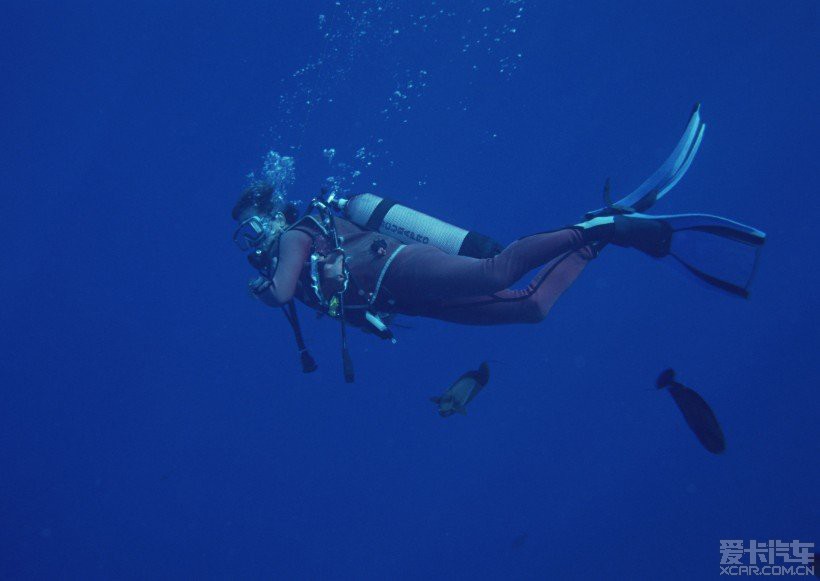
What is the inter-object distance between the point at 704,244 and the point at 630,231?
542 millimetres

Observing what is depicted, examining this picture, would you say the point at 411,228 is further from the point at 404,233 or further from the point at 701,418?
the point at 701,418

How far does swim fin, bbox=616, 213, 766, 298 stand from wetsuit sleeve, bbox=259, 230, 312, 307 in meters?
2.31

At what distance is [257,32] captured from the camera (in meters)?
10.3

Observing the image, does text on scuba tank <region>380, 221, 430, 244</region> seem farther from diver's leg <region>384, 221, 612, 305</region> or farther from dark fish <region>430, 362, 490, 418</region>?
dark fish <region>430, 362, 490, 418</region>

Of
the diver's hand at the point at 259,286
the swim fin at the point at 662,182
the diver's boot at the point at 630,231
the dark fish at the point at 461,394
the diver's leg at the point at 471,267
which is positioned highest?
the swim fin at the point at 662,182

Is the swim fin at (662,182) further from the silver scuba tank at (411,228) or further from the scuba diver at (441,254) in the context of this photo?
the silver scuba tank at (411,228)

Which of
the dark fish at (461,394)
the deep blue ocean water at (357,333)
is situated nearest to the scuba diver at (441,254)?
the dark fish at (461,394)

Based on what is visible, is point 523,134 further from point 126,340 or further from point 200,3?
point 126,340

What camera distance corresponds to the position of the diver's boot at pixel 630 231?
11.4 feet

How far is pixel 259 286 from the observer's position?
11.8 feet

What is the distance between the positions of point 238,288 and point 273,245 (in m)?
9.70

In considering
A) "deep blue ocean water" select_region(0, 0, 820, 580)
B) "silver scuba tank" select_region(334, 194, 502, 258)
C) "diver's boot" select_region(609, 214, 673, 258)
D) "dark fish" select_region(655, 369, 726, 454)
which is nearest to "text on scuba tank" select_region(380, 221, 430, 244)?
"silver scuba tank" select_region(334, 194, 502, 258)

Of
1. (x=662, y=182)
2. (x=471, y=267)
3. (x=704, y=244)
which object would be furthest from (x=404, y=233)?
(x=704, y=244)

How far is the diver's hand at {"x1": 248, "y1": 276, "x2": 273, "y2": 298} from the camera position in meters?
3.56
